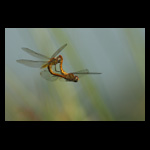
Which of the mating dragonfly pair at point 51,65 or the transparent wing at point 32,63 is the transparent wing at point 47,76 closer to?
the mating dragonfly pair at point 51,65

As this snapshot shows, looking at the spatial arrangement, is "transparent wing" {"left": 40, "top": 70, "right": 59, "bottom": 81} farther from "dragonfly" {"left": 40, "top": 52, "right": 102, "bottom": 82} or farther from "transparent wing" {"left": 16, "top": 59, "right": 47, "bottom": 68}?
"transparent wing" {"left": 16, "top": 59, "right": 47, "bottom": 68}

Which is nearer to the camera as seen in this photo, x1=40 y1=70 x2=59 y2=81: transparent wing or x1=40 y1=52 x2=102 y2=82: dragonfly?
x1=40 y1=52 x2=102 y2=82: dragonfly

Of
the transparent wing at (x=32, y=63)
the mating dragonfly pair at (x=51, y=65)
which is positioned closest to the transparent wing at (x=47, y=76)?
the mating dragonfly pair at (x=51, y=65)

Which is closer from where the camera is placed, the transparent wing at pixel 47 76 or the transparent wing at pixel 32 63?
the transparent wing at pixel 32 63

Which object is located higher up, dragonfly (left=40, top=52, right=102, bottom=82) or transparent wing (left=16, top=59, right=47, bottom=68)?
transparent wing (left=16, top=59, right=47, bottom=68)

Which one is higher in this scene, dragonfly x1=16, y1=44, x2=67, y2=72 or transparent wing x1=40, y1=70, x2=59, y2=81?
dragonfly x1=16, y1=44, x2=67, y2=72

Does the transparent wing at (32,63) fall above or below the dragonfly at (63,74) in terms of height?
above

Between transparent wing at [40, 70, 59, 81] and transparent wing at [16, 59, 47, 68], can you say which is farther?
transparent wing at [40, 70, 59, 81]

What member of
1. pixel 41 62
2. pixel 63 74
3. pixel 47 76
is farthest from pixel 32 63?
pixel 63 74

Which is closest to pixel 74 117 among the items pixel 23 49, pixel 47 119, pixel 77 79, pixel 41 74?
pixel 47 119

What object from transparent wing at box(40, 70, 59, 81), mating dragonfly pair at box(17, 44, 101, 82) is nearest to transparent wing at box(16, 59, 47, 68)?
mating dragonfly pair at box(17, 44, 101, 82)

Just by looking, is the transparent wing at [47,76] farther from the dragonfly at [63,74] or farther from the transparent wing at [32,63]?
the transparent wing at [32,63]

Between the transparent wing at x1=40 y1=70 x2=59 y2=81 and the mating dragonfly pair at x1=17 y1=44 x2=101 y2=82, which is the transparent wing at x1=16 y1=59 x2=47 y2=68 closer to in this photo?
the mating dragonfly pair at x1=17 y1=44 x2=101 y2=82
